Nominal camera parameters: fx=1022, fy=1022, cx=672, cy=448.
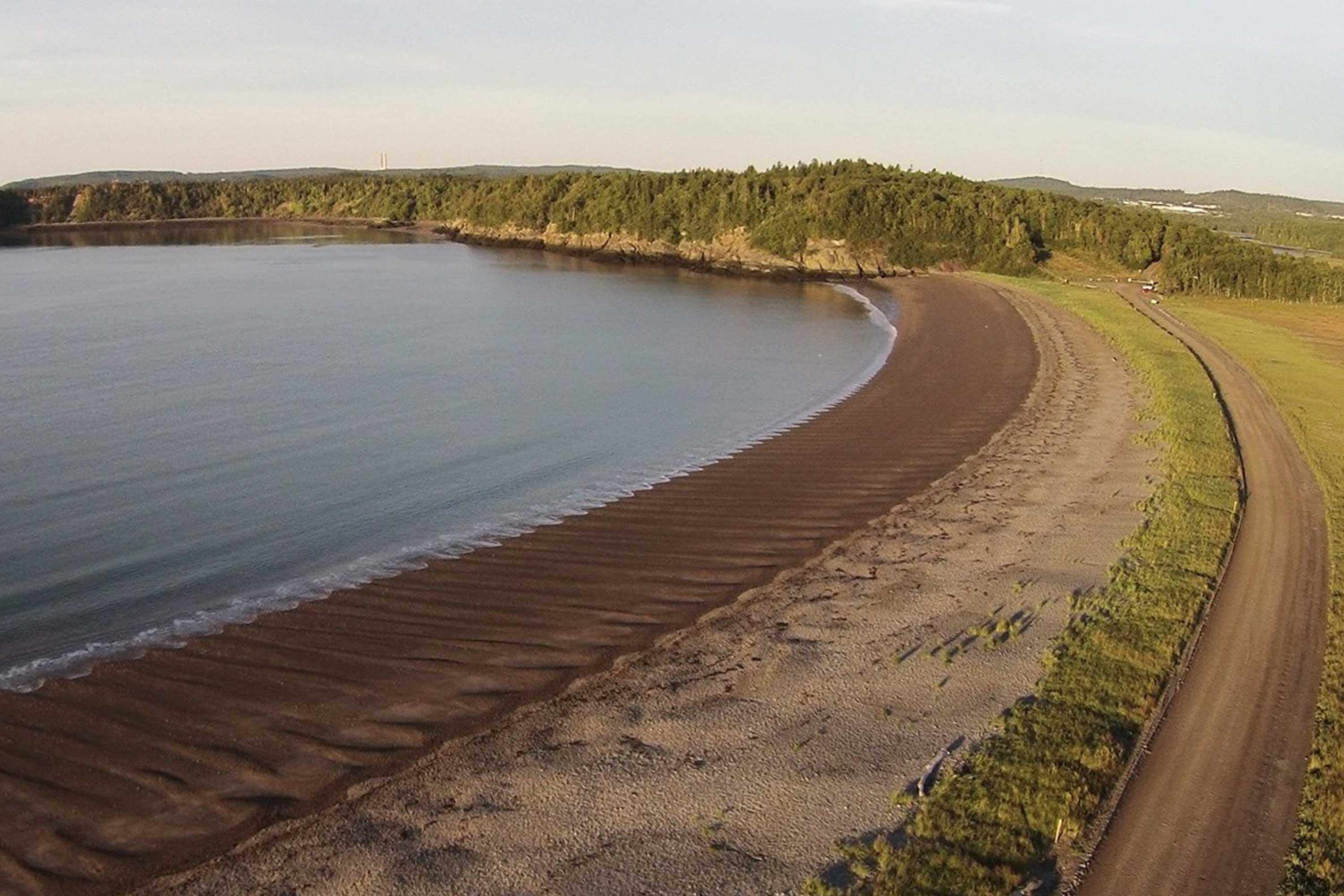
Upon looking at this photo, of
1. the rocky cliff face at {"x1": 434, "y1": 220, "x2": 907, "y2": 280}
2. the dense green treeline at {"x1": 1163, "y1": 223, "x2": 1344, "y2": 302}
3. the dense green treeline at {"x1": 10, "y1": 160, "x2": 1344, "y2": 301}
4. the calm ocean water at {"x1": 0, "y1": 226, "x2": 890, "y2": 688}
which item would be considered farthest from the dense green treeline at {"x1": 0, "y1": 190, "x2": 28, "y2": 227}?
the dense green treeline at {"x1": 1163, "y1": 223, "x2": 1344, "y2": 302}

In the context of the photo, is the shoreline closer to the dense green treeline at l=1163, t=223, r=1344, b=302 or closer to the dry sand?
the dense green treeline at l=1163, t=223, r=1344, b=302

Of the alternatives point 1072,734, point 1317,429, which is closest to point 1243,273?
point 1317,429

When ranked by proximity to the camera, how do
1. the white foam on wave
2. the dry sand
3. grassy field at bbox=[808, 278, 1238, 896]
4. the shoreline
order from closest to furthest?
grassy field at bbox=[808, 278, 1238, 896], the dry sand, the white foam on wave, the shoreline

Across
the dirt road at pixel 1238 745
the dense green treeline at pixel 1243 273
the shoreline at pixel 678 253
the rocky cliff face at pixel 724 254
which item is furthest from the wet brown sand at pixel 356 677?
the rocky cliff face at pixel 724 254

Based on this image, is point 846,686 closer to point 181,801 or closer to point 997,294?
point 181,801

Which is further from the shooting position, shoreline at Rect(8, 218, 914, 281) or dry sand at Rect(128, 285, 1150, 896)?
shoreline at Rect(8, 218, 914, 281)

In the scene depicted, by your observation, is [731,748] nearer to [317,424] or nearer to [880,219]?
[317,424]
